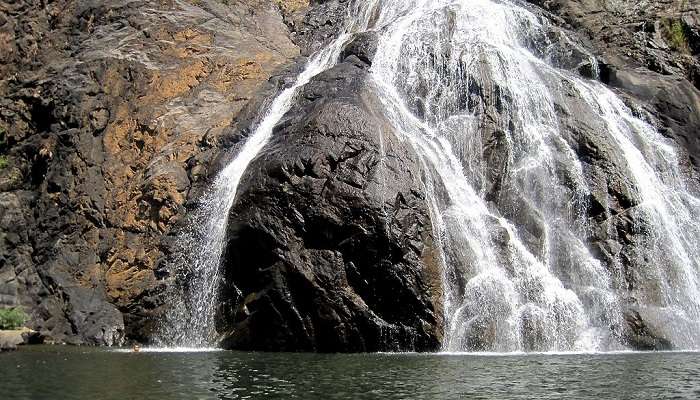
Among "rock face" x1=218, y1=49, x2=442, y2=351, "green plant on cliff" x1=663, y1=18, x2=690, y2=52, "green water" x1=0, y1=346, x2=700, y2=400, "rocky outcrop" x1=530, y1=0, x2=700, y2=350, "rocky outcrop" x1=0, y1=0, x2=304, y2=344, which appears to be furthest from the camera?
"green plant on cliff" x1=663, y1=18, x2=690, y2=52

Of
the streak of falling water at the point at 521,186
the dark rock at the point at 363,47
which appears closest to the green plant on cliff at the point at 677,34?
the streak of falling water at the point at 521,186

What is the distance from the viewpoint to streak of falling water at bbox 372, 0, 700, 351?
21.8 m

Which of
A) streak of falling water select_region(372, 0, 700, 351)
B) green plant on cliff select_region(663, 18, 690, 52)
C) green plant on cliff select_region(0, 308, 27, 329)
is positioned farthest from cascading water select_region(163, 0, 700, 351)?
green plant on cliff select_region(663, 18, 690, 52)

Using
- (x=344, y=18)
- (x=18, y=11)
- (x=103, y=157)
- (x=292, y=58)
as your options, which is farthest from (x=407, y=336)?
(x=18, y=11)

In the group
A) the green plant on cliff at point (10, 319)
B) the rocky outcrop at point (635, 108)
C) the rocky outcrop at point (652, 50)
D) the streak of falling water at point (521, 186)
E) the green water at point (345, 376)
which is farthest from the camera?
the rocky outcrop at point (652, 50)

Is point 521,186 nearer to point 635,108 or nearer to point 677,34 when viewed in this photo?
point 635,108

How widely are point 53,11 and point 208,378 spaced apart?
2757cm

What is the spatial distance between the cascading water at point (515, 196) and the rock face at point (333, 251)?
1.24 meters

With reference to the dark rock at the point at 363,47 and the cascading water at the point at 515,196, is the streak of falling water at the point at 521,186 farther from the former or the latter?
the dark rock at the point at 363,47

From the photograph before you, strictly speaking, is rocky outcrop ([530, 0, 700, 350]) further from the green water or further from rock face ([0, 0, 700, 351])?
the green water

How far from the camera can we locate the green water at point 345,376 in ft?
43.0

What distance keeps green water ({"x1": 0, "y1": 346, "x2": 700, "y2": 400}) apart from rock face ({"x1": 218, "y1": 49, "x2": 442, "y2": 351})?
136 centimetres

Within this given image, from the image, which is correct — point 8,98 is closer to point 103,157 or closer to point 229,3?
point 103,157

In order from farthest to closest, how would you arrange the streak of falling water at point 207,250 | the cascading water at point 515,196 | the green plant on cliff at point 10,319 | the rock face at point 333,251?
the streak of falling water at point 207,250
the green plant on cliff at point 10,319
the cascading water at point 515,196
the rock face at point 333,251
